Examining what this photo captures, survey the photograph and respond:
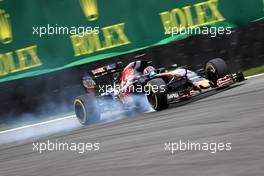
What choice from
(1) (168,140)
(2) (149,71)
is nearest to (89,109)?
(2) (149,71)

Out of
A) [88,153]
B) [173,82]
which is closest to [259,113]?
[88,153]

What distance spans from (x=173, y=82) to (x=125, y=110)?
4.42ft

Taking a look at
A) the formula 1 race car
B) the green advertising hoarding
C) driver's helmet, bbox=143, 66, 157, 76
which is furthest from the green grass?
driver's helmet, bbox=143, 66, 157, 76

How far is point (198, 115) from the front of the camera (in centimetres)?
800

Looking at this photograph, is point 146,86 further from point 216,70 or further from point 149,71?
point 216,70

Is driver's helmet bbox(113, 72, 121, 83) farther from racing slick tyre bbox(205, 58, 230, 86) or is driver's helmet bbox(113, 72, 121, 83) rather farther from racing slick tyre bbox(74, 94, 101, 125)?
racing slick tyre bbox(205, 58, 230, 86)

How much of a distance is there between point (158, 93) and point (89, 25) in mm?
3235

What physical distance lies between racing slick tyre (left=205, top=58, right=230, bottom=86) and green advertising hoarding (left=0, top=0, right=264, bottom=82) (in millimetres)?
1945

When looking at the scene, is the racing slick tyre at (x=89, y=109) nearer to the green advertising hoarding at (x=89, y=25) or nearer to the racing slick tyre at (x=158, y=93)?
the racing slick tyre at (x=158, y=93)

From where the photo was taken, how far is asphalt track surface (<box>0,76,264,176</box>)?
4.92m

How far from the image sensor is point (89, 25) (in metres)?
12.1

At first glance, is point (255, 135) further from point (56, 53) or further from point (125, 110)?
point (56, 53)

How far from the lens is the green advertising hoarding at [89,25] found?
11938 millimetres

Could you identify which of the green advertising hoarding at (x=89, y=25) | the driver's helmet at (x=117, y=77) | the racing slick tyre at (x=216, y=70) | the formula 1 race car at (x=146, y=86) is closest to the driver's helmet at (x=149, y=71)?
the formula 1 race car at (x=146, y=86)
